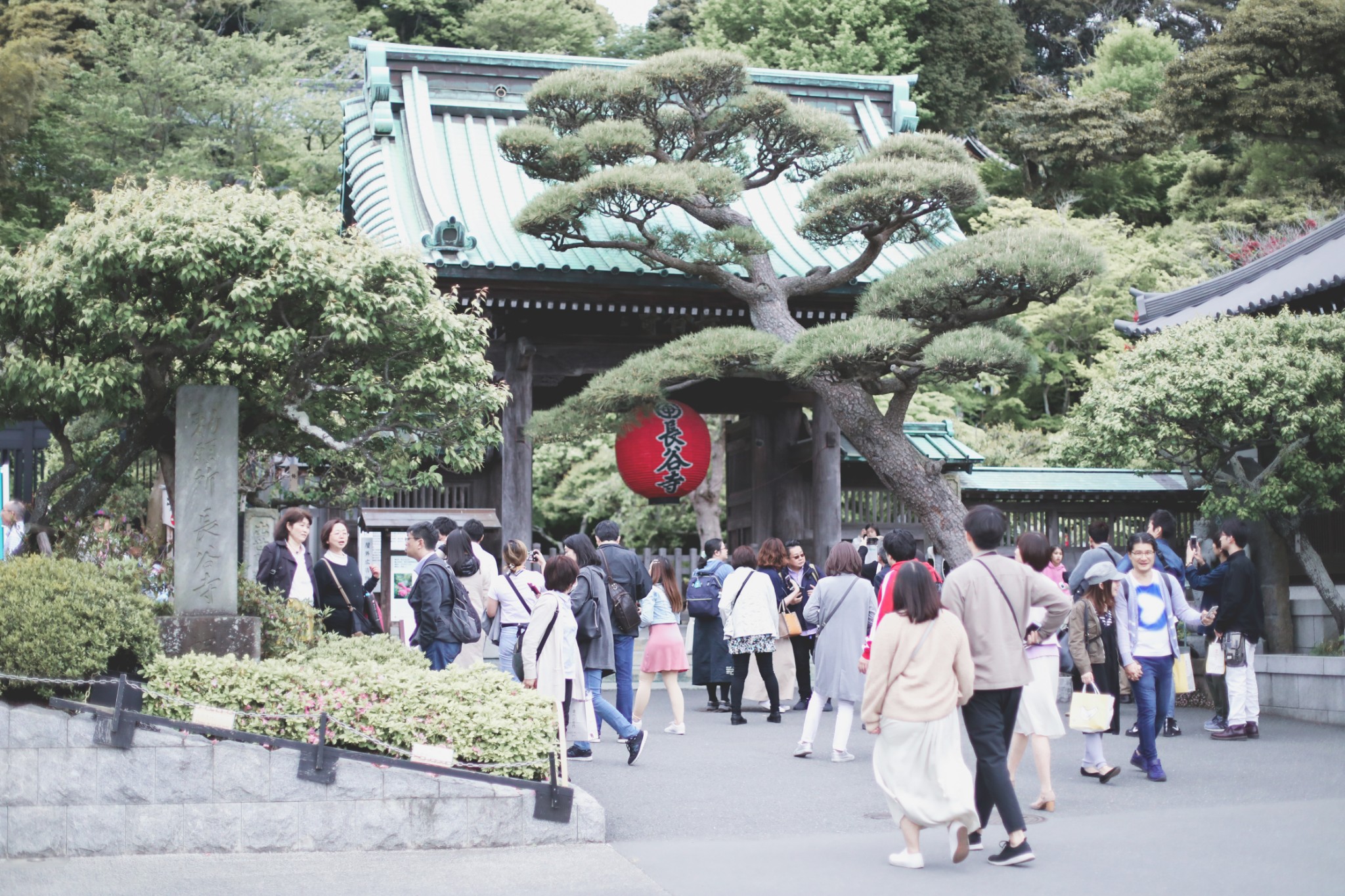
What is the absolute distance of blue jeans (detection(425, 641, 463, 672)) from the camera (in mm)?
9734

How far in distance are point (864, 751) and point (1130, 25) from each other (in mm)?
30598

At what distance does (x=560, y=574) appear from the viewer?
9484mm

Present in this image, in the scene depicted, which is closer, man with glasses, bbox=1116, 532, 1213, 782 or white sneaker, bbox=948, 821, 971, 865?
white sneaker, bbox=948, 821, 971, 865

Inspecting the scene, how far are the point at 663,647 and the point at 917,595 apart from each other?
16.9ft

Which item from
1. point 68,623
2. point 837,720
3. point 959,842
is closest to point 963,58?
point 837,720

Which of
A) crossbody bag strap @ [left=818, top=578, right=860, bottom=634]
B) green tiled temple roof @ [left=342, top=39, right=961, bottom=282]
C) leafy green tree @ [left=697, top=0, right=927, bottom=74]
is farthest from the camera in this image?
leafy green tree @ [left=697, top=0, right=927, bottom=74]

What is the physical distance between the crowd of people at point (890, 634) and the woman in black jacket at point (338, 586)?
17mm

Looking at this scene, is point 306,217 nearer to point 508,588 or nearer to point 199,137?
point 508,588

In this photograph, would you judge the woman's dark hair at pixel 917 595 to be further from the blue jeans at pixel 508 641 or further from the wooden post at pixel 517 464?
the wooden post at pixel 517 464

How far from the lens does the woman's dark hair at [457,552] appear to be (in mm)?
10562

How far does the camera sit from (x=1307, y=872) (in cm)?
629

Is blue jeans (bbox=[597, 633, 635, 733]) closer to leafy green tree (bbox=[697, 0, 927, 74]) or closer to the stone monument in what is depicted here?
the stone monument

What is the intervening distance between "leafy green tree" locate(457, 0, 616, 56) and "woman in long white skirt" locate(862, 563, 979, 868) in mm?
33828

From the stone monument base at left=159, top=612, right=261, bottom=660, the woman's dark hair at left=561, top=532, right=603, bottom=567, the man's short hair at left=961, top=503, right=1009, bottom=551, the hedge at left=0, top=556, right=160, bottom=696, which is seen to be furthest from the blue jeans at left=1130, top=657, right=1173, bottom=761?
the hedge at left=0, top=556, right=160, bottom=696
